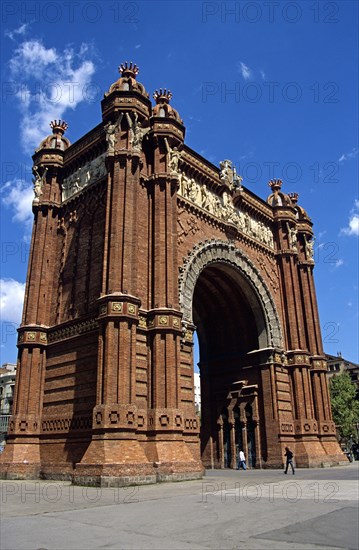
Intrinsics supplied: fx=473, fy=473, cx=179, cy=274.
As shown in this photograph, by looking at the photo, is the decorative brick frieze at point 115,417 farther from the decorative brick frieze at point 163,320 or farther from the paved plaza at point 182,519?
the decorative brick frieze at point 163,320

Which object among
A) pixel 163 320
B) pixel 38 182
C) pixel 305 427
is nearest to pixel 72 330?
pixel 163 320

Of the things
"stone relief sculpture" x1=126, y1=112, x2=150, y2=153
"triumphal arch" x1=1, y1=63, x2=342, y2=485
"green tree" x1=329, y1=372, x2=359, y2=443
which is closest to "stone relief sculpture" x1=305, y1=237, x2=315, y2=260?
"triumphal arch" x1=1, y1=63, x2=342, y2=485

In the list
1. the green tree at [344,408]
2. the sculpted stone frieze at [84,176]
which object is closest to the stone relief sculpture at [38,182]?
the sculpted stone frieze at [84,176]

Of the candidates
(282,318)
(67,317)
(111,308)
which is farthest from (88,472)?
(282,318)

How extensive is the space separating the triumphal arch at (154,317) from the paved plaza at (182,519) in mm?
4182

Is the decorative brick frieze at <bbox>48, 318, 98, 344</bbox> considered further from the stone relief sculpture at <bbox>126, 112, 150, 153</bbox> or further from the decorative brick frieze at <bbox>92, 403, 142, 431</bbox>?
the stone relief sculpture at <bbox>126, 112, 150, 153</bbox>

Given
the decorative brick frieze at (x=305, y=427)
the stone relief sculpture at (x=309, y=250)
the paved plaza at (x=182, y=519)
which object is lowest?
the paved plaza at (x=182, y=519)

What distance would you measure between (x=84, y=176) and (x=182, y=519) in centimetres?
2036

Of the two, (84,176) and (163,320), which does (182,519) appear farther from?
(84,176)

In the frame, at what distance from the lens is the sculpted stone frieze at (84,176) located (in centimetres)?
2531

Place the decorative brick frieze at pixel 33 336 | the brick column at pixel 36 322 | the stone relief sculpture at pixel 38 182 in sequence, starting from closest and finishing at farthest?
the brick column at pixel 36 322
the decorative brick frieze at pixel 33 336
the stone relief sculpture at pixel 38 182

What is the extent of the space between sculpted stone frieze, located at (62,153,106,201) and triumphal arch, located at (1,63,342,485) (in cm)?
8

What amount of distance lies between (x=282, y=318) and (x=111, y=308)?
16.9 m

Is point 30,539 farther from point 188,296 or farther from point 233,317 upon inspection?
point 233,317
